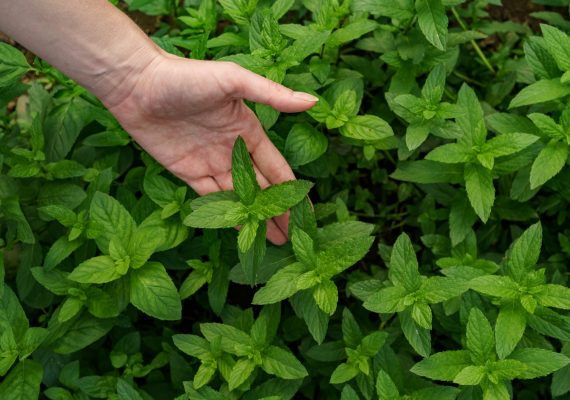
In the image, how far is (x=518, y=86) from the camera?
332cm

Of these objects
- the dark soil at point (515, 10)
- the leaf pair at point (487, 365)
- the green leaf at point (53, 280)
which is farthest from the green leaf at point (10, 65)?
the dark soil at point (515, 10)

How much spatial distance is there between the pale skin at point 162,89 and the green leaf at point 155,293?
434 mm

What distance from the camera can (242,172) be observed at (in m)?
2.23

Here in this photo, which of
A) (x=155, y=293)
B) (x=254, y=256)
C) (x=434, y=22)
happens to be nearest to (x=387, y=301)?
(x=254, y=256)

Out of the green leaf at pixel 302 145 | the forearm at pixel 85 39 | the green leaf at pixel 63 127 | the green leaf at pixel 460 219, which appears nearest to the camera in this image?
the forearm at pixel 85 39

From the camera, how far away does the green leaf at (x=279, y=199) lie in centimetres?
223

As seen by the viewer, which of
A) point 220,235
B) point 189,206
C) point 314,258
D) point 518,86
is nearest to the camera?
point 314,258

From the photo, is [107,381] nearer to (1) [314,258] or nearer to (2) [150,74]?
(1) [314,258]

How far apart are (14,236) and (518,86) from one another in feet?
8.99

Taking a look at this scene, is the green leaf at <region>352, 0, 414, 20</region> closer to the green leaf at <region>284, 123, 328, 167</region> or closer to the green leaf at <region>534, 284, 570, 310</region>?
the green leaf at <region>284, 123, 328, 167</region>

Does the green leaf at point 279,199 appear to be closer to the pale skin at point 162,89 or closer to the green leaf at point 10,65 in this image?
the pale skin at point 162,89

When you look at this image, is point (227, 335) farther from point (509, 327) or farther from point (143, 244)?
point (509, 327)

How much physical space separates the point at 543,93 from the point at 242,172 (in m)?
1.27

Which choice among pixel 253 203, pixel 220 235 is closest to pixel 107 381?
pixel 220 235
